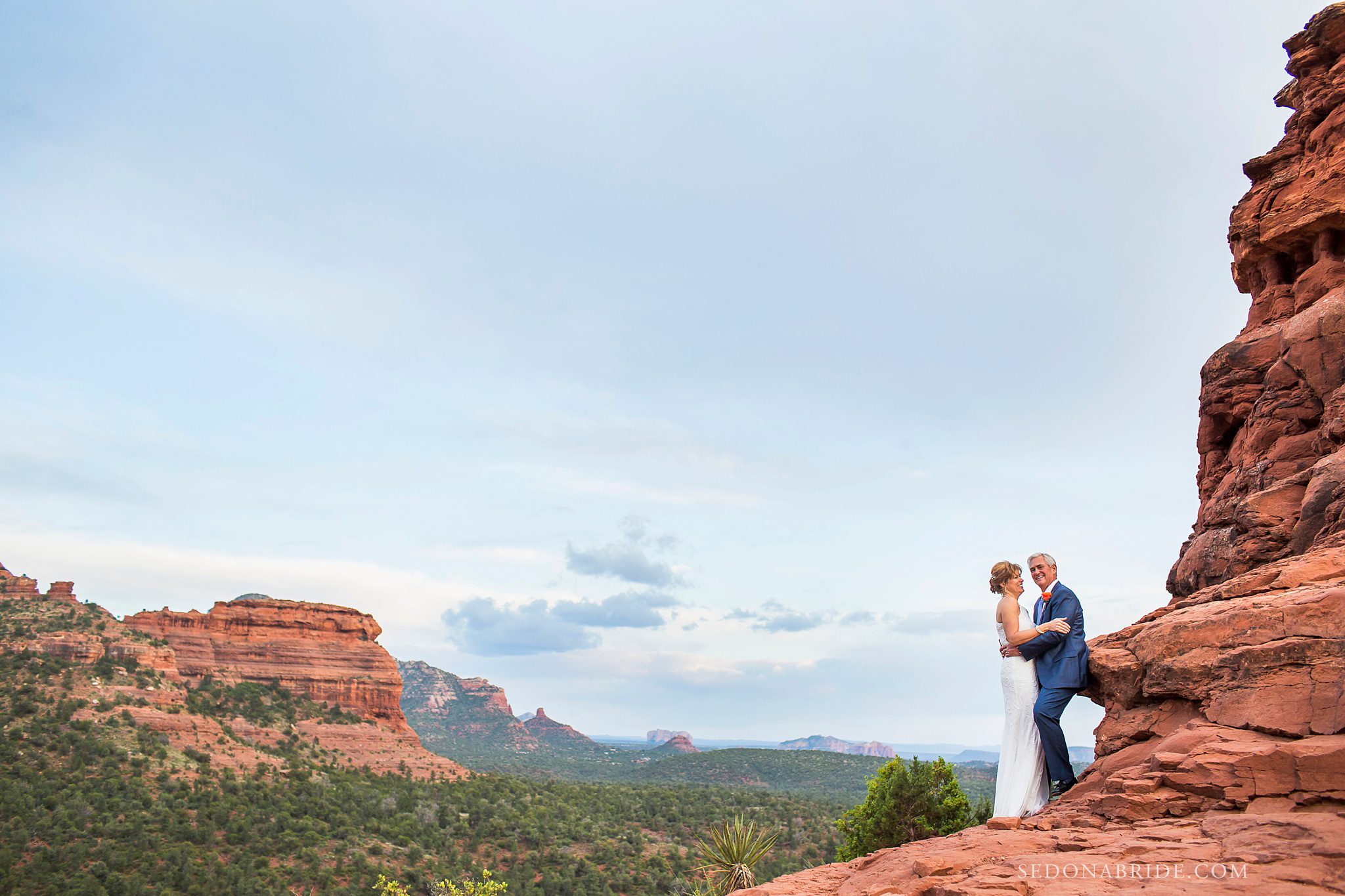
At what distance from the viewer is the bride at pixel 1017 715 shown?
8.98 meters

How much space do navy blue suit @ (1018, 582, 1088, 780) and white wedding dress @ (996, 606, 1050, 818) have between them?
109mm

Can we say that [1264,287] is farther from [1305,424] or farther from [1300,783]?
[1300,783]

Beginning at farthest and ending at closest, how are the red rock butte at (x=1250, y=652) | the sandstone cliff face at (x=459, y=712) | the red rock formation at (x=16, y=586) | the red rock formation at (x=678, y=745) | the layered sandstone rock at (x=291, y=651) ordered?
1. the red rock formation at (x=678, y=745)
2. the sandstone cliff face at (x=459, y=712)
3. the layered sandstone rock at (x=291, y=651)
4. the red rock formation at (x=16, y=586)
5. the red rock butte at (x=1250, y=652)

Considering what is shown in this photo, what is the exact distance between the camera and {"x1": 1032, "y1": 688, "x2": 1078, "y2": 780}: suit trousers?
29.3 feet

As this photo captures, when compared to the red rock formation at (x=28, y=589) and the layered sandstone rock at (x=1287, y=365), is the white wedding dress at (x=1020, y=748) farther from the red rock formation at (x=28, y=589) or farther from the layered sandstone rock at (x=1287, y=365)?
the red rock formation at (x=28, y=589)

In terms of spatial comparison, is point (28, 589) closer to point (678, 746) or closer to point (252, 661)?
point (252, 661)

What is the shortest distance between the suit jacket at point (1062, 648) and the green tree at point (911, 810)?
17264 mm

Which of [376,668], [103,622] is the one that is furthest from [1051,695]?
[376,668]

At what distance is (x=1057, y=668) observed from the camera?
9.05 meters

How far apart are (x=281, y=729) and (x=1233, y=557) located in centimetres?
6837

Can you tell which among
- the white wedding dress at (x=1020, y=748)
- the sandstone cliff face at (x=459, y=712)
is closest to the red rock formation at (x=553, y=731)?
the sandstone cliff face at (x=459, y=712)

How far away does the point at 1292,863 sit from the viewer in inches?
183

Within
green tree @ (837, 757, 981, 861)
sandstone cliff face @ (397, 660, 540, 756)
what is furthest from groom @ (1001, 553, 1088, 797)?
sandstone cliff face @ (397, 660, 540, 756)

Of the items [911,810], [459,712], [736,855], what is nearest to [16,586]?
[736,855]
